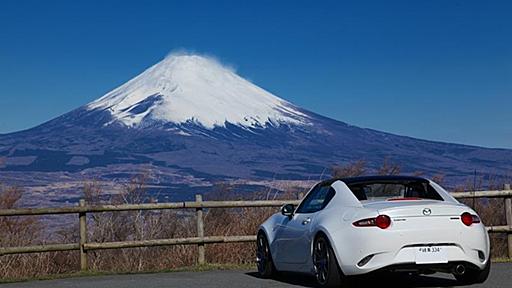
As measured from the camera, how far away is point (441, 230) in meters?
11.1

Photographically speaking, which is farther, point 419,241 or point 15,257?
point 15,257

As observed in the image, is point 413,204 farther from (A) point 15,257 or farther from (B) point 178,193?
(B) point 178,193

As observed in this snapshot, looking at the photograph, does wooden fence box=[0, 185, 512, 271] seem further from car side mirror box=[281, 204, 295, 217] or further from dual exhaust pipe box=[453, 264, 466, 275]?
dual exhaust pipe box=[453, 264, 466, 275]

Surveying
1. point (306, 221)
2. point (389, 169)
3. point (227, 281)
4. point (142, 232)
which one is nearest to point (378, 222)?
point (306, 221)

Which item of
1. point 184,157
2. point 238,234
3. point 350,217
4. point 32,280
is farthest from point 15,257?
point 184,157

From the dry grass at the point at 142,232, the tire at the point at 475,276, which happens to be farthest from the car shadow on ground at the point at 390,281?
the dry grass at the point at 142,232

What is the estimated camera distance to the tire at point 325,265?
11.6 metres

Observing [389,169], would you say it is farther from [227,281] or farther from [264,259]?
[227,281]

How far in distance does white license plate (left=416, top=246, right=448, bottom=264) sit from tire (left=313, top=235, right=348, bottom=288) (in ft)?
3.02

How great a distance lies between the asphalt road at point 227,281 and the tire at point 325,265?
504 mm

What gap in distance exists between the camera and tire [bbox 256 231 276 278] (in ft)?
45.8

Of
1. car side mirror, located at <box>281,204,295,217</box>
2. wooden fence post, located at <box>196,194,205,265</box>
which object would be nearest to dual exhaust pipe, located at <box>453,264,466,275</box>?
car side mirror, located at <box>281,204,295,217</box>

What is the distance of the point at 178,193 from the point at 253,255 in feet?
270

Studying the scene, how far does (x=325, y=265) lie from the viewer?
11797mm
